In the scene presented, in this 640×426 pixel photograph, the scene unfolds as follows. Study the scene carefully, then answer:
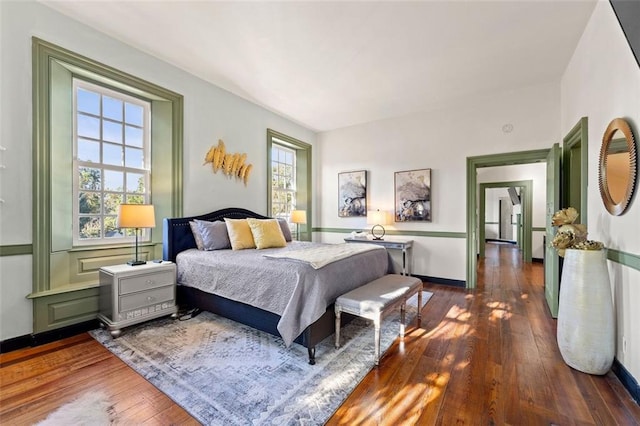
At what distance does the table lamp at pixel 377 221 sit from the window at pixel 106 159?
11.5 ft

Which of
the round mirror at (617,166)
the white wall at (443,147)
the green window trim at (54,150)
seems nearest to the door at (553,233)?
the white wall at (443,147)

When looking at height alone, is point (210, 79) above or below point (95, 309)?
above

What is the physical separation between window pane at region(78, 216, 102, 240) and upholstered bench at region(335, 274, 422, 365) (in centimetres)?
276

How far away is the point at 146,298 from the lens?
2.70 metres

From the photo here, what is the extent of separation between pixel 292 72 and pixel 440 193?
3.05 metres

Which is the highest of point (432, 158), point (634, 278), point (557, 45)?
point (557, 45)

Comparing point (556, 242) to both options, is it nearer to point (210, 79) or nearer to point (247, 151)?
point (247, 151)

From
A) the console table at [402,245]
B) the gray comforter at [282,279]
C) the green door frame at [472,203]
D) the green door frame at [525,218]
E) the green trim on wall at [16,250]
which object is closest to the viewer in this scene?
the gray comforter at [282,279]

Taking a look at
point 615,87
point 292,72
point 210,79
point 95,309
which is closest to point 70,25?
point 210,79

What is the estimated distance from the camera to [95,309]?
8.90 feet

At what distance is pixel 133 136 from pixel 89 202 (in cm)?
93

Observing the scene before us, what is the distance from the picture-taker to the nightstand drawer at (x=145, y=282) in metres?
2.54

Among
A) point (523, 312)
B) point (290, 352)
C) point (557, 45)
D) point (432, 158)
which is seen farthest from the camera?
point (432, 158)

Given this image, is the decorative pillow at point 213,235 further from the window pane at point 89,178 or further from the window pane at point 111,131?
the window pane at point 111,131
